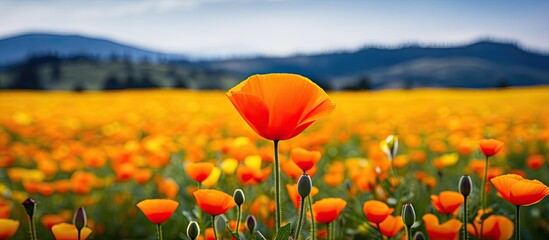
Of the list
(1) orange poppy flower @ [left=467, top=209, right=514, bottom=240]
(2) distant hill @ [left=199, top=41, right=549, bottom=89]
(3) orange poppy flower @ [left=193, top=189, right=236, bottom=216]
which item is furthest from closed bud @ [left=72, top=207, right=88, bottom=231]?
(2) distant hill @ [left=199, top=41, right=549, bottom=89]

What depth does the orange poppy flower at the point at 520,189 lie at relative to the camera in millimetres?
996

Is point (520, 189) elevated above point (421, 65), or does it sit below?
above

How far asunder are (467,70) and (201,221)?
112447 millimetres

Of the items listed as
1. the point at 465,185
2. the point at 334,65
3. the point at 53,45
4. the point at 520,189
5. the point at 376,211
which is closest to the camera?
the point at 520,189

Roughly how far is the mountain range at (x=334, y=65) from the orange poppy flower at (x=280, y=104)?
142ft

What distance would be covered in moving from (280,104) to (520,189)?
495 millimetres

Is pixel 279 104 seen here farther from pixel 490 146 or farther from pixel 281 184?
pixel 281 184

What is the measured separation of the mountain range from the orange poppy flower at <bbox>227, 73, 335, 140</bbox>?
43.4 metres

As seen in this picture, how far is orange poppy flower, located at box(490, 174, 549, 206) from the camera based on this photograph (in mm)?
996

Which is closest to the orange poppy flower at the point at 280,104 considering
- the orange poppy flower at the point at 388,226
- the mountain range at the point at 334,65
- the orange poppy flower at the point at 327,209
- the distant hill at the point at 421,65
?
the orange poppy flower at the point at 327,209

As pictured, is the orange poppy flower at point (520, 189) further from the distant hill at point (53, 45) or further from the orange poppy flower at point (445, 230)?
the distant hill at point (53, 45)

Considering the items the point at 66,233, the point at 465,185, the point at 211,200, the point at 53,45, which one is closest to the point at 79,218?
the point at 66,233

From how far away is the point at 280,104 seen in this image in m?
1.02

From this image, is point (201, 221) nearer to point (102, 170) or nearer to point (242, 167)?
point (242, 167)
